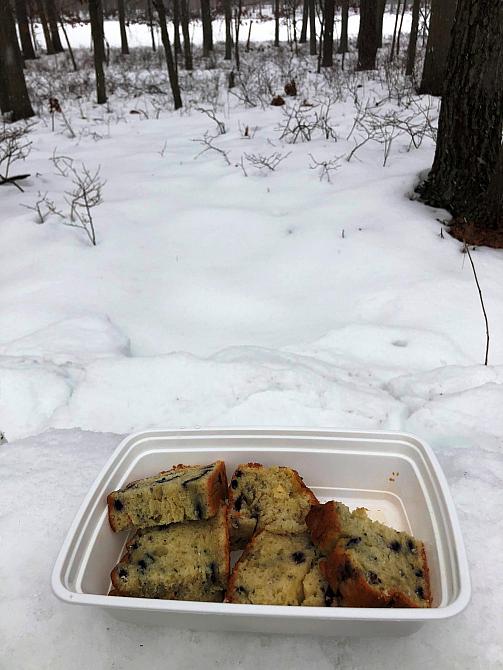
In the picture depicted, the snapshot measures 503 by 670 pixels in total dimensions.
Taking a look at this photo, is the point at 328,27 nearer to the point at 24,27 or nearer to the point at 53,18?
the point at 24,27

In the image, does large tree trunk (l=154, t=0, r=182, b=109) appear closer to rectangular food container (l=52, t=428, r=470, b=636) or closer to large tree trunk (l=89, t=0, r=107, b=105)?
large tree trunk (l=89, t=0, r=107, b=105)

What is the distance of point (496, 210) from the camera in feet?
11.9

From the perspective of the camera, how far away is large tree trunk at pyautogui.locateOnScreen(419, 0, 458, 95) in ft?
22.3

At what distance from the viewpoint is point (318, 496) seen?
62.3 inches

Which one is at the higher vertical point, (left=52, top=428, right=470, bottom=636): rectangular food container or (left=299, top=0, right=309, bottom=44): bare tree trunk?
(left=299, top=0, right=309, bottom=44): bare tree trunk

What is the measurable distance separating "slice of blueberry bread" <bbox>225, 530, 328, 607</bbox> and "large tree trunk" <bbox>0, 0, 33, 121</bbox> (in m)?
8.84

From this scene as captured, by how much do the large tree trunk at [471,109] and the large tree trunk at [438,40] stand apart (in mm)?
3460

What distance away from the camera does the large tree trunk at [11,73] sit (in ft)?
24.6

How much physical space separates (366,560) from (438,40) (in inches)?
306

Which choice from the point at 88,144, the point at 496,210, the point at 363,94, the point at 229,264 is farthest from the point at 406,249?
the point at 363,94

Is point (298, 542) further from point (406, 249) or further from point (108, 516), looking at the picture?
point (406, 249)

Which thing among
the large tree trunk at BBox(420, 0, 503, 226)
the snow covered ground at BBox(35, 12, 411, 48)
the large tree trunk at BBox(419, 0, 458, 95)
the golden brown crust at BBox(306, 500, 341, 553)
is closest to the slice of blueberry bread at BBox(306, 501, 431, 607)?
the golden brown crust at BBox(306, 500, 341, 553)

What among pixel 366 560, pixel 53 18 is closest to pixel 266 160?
pixel 366 560

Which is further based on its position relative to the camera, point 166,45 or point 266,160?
point 166,45
